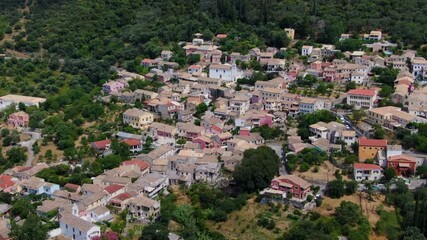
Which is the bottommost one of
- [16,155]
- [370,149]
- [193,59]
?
[16,155]

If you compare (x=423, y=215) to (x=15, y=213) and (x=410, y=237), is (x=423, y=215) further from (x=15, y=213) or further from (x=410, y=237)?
(x=15, y=213)

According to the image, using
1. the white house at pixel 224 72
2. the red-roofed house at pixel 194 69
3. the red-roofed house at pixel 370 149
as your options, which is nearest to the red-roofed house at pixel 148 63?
the red-roofed house at pixel 194 69

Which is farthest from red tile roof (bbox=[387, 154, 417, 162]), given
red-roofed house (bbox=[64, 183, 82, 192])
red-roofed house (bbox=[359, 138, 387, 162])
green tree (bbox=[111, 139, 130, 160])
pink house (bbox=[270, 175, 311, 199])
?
red-roofed house (bbox=[64, 183, 82, 192])

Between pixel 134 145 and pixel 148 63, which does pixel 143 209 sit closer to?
pixel 134 145

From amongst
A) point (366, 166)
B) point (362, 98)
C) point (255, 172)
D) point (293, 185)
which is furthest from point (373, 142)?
point (255, 172)

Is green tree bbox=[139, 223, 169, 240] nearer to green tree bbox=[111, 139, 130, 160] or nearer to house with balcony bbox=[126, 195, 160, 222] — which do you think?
house with balcony bbox=[126, 195, 160, 222]

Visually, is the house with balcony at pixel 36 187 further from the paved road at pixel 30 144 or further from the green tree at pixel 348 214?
the green tree at pixel 348 214
